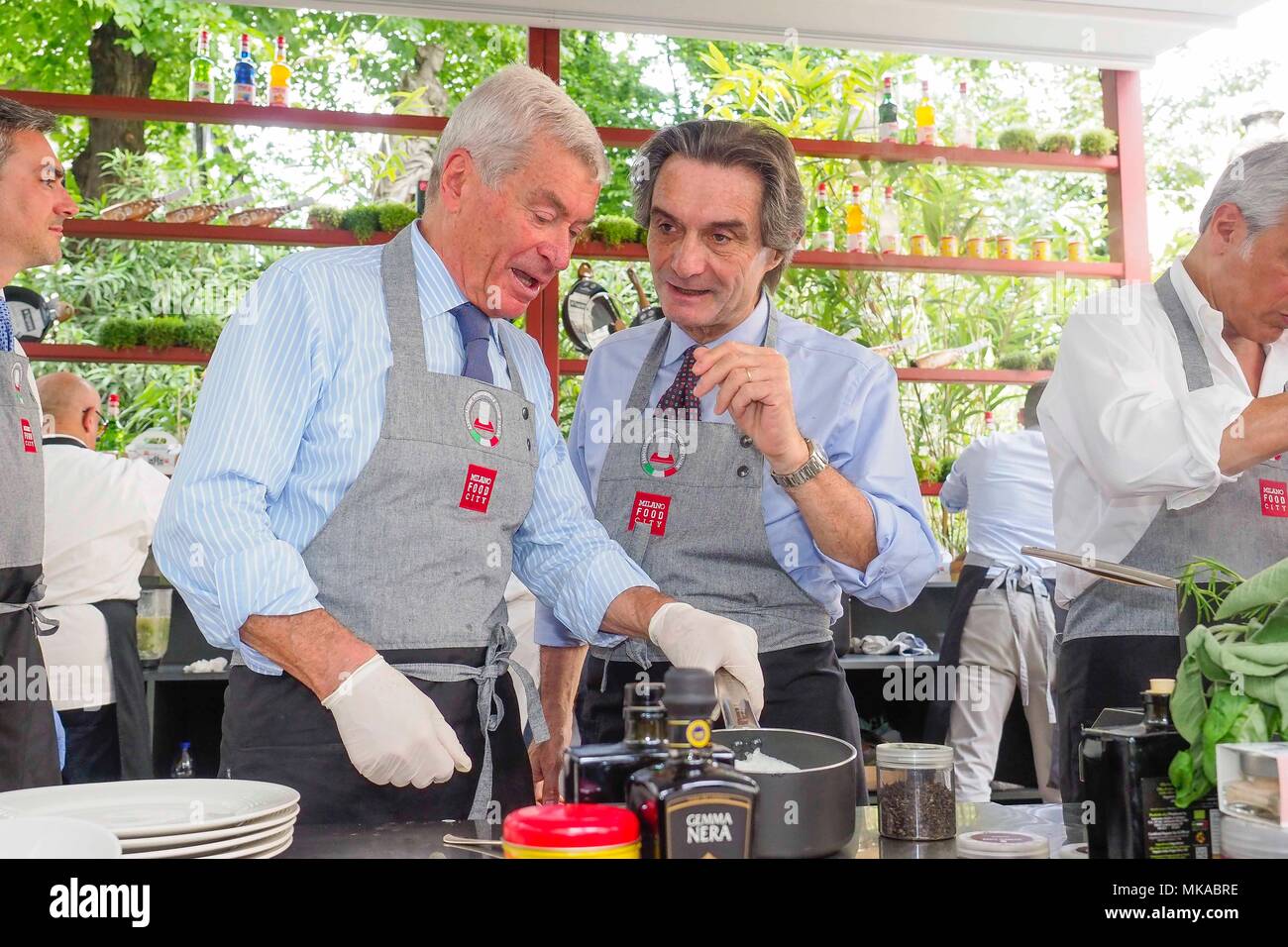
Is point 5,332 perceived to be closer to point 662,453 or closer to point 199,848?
point 662,453

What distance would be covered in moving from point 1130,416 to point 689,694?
3.76 ft

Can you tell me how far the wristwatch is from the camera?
172cm

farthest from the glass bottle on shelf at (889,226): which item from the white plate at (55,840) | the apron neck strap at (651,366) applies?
the white plate at (55,840)

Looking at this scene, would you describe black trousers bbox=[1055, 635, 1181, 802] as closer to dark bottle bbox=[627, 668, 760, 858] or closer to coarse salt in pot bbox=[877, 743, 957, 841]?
coarse salt in pot bbox=[877, 743, 957, 841]

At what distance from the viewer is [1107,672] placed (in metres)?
1.81

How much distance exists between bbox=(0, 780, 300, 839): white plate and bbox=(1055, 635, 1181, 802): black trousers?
117 cm

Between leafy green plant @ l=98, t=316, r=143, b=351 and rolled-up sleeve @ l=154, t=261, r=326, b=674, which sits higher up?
leafy green plant @ l=98, t=316, r=143, b=351

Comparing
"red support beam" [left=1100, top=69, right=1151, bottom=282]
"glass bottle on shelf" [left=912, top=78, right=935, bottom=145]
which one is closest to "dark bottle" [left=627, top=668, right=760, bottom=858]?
"glass bottle on shelf" [left=912, top=78, right=935, bottom=145]

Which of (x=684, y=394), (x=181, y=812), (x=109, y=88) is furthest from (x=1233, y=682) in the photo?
(x=109, y=88)

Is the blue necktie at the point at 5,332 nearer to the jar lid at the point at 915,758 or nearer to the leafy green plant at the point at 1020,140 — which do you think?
the jar lid at the point at 915,758

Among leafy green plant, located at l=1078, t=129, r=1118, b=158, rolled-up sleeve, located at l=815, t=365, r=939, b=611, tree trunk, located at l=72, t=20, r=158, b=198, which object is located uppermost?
tree trunk, located at l=72, t=20, r=158, b=198

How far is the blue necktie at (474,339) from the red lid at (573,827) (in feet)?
2.74

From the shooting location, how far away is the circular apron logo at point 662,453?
6.31 feet
